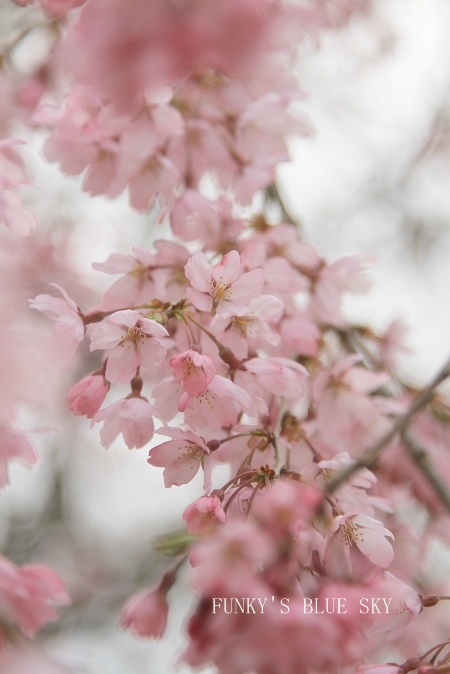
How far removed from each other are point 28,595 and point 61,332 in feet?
1.17

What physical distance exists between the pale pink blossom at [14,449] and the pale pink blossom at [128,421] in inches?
5.1

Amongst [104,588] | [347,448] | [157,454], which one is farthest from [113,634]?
[157,454]

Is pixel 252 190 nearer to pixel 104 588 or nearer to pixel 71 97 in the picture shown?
pixel 71 97

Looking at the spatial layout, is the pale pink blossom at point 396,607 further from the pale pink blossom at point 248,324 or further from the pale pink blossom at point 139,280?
the pale pink blossom at point 139,280

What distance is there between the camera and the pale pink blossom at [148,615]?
0.92 metres

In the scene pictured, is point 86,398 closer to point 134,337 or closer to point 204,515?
point 134,337

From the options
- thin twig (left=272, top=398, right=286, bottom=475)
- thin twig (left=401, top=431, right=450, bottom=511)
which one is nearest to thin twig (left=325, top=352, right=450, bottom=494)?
thin twig (left=272, top=398, right=286, bottom=475)

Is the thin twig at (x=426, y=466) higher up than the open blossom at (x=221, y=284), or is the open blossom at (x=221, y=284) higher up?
the open blossom at (x=221, y=284)

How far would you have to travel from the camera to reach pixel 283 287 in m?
1.25

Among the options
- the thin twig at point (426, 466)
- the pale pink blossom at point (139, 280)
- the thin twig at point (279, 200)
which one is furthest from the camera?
the thin twig at point (279, 200)

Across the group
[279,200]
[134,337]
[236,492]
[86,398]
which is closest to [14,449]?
[86,398]

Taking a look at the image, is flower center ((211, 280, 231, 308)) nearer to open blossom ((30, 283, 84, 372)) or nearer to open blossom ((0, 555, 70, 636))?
open blossom ((30, 283, 84, 372))

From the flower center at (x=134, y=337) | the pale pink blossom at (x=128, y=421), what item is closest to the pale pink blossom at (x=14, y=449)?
the pale pink blossom at (x=128, y=421)

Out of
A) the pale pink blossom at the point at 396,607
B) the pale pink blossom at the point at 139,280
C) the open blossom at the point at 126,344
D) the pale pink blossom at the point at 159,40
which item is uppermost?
the pale pink blossom at the point at 159,40
